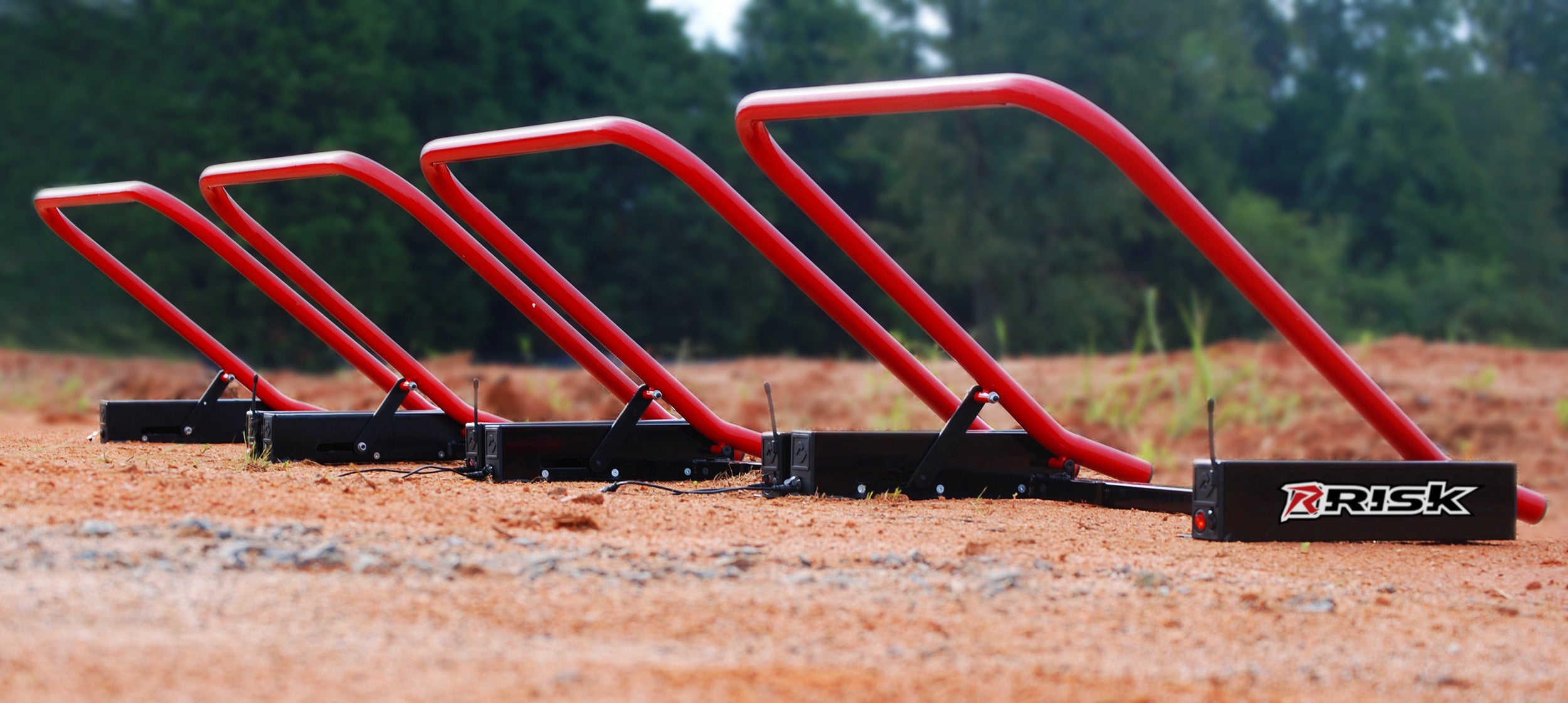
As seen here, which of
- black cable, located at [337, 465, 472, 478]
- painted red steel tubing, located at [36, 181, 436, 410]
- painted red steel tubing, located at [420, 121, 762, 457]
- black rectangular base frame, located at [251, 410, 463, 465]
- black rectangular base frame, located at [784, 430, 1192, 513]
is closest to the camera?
black rectangular base frame, located at [784, 430, 1192, 513]

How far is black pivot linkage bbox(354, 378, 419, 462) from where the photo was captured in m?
7.16

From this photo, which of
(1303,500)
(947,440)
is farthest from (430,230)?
(1303,500)

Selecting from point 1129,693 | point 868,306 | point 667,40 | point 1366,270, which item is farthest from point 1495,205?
point 1129,693

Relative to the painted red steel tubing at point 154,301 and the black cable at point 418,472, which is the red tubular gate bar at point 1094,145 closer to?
the black cable at point 418,472

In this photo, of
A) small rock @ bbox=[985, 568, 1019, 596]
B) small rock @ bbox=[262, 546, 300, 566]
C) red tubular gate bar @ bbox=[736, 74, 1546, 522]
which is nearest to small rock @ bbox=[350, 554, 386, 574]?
small rock @ bbox=[262, 546, 300, 566]

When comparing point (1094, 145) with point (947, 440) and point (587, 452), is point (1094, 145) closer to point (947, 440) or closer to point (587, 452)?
point (947, 440)

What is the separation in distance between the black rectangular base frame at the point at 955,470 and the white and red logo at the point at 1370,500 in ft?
2.78

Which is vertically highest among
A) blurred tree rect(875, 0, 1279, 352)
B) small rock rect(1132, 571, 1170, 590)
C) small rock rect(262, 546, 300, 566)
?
blurred tree rect(875, 0, 1279, 352)

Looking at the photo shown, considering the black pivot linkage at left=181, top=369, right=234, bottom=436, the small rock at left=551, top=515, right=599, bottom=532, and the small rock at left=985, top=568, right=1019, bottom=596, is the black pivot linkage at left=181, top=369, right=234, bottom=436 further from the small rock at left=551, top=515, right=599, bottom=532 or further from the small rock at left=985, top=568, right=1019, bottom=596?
the small rock at left=985, top=568, right=1019, bottom=596

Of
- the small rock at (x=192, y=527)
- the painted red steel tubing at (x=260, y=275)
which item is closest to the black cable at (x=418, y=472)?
the painted red steel tubing at (x=260, y=275)

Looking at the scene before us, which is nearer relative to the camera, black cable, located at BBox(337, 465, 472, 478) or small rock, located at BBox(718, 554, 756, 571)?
small rock, located at BBox(718, 554, 756, 571)

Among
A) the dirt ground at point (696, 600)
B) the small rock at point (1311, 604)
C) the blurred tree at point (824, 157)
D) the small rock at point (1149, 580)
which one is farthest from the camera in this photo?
the blurred tree at point (824, 157)

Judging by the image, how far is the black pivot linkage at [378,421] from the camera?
716 centimetres

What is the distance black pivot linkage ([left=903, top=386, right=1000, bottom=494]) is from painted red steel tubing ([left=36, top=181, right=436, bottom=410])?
291 cm
